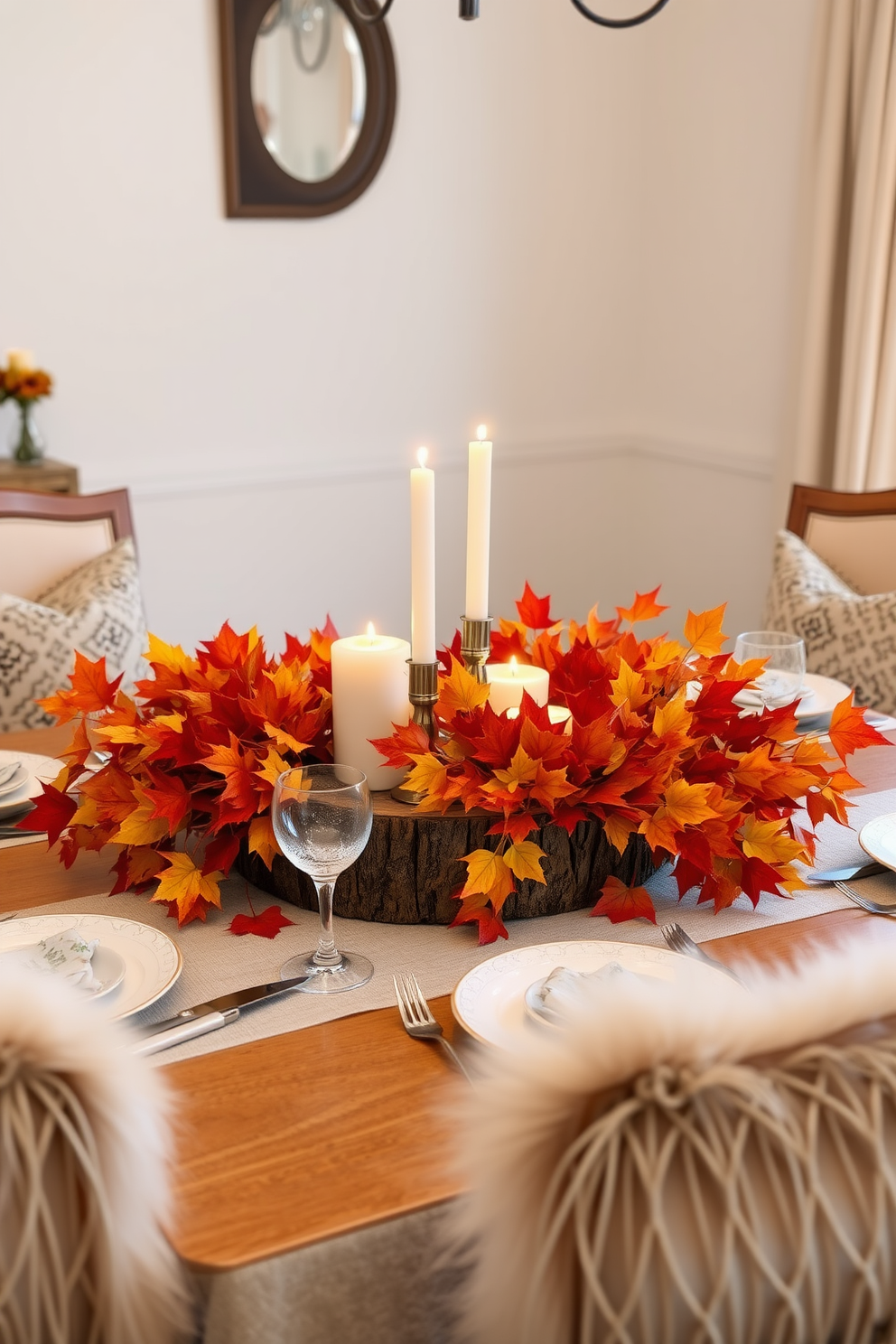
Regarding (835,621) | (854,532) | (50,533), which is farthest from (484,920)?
(854,532)

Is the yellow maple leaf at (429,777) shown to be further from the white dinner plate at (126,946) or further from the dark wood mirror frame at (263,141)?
the dark wood mirror frame at (263,141)

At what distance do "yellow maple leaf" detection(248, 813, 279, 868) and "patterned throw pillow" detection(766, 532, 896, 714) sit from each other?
1207mm

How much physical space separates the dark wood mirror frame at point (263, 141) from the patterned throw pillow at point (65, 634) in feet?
5.01

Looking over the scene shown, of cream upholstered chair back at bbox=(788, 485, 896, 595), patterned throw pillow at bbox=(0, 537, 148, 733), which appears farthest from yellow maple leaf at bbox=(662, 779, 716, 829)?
cream upholstered chair back at bbox=(788, 485, 896, 595)

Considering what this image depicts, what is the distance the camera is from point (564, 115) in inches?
147

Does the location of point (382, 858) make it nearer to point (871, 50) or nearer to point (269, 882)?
point (269, 882)

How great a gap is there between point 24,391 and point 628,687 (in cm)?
209

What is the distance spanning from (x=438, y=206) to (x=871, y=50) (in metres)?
1.18

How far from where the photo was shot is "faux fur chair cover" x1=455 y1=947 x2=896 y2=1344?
1.83 feet

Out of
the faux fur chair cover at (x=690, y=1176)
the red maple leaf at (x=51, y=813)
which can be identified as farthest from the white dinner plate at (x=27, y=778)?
the faux fur chair cover at (x=690, y=1176)

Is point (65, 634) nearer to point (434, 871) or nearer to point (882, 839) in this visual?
point (434, 871)

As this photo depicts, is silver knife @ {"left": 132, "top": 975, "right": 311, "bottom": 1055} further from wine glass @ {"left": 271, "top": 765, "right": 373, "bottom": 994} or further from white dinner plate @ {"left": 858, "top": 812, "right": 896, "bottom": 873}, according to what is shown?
white dinner plate @ {"left": 858, "top": 812, "right": 896, "bottom": 873}

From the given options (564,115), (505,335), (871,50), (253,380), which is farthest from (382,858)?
(564,115)

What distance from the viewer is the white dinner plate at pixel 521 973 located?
92cm
